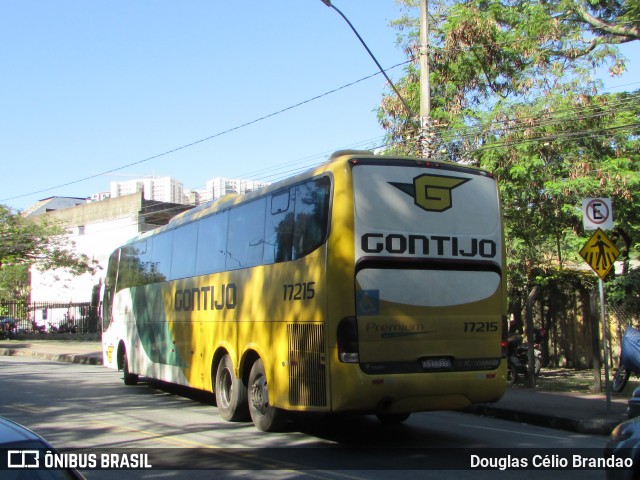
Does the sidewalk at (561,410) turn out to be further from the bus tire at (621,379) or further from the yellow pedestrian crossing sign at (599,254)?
the yellow pedestrian crossing sign at (599,254)

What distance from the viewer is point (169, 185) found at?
77125mm

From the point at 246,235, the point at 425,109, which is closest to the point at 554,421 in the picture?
the point at 246,235

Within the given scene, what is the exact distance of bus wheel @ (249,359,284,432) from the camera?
32.0 ft

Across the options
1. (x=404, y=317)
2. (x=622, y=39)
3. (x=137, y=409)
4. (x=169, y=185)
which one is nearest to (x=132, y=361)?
(x=137, y=409)

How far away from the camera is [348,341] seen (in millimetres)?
8242

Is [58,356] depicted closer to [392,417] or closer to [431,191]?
[392,417]

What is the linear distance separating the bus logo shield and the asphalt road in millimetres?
3166

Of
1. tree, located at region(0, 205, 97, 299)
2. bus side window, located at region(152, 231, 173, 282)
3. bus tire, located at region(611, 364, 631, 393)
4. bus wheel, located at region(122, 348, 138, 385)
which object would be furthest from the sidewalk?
tree, located at region(0, 205, 97, 299)

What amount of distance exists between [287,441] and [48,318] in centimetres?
3755

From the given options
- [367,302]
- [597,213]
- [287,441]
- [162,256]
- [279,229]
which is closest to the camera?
[367,302]

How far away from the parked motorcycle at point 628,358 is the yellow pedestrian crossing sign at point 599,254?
8.50 feet

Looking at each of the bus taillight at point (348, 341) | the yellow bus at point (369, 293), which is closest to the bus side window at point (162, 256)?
the yellow bus at point (369, 293)

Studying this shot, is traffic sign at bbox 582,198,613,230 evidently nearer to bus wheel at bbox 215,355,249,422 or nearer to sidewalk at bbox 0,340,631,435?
sidewalk at bbox 0,340,631,435

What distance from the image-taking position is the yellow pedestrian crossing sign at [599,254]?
11336 mm
